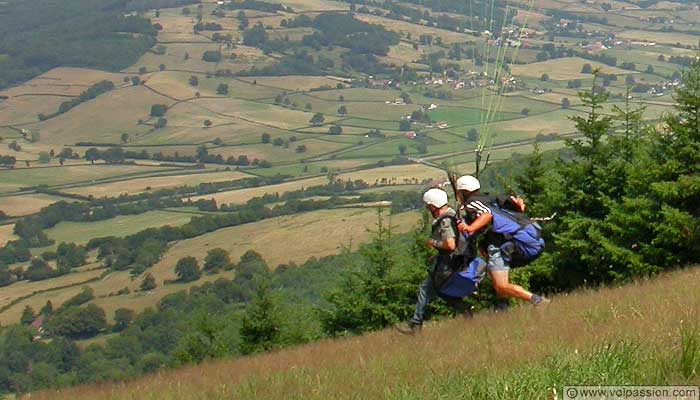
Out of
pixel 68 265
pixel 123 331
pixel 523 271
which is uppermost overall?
pixel 523 271

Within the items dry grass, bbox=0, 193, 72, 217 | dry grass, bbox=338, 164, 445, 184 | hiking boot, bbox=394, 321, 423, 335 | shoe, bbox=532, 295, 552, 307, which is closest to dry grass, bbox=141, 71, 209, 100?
dry grass, bbox=0, 193, 72, 217

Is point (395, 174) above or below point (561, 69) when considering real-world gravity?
above

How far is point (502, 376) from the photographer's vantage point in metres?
6.14

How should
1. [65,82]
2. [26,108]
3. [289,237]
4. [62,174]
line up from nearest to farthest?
[289,237]
[62,174]
[26,108]
[65,82]

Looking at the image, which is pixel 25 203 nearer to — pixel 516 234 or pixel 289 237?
pixel 289 237

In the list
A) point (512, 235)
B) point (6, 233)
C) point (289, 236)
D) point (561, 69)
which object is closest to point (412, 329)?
point (512, 235)

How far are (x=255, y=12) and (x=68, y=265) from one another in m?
106

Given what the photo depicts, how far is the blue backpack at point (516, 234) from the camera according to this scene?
10070 millimetres

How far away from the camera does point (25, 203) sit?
7588cm

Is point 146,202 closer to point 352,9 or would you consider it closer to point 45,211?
point 45,211

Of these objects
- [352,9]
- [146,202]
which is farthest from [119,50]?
[146,202]

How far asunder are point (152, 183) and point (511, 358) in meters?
76.2

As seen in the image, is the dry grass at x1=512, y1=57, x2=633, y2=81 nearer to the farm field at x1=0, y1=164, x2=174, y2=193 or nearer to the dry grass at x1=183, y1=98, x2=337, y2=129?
the dry grass at x1=183, y1=98, x2=337, y2=129

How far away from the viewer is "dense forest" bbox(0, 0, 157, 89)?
454 ft
